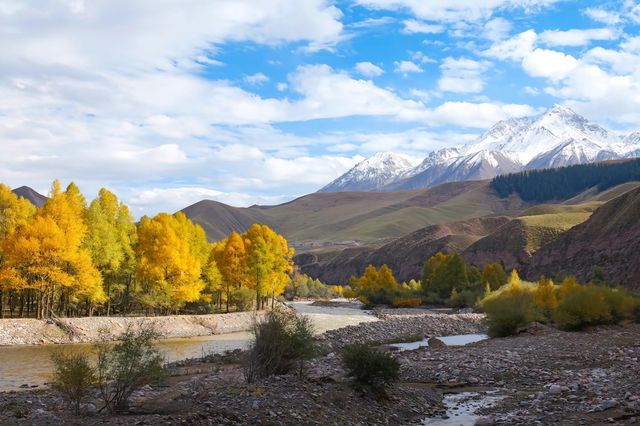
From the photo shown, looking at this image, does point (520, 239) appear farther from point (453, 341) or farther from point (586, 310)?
point (453, 341)

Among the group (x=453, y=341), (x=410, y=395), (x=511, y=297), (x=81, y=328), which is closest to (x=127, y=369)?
(x=410, y=395)

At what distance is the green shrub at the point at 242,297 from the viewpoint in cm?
6631

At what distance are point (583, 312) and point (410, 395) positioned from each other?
89.2 feet

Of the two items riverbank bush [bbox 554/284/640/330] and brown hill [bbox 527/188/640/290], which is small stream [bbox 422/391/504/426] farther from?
brown hill [bbox 527/188/640/290]

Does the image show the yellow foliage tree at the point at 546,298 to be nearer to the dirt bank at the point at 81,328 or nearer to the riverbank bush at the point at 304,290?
the dirt bank at the point at 81,328

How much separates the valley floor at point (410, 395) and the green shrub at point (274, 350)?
74 cm

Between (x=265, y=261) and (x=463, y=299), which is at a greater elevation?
(x=265, y=261)

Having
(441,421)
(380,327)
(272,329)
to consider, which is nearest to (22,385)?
(272,329)

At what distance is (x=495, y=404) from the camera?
19.6 m

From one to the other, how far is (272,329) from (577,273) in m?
100

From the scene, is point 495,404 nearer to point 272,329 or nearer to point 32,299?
point 272,329

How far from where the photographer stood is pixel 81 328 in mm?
42531

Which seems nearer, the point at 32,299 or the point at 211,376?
the point at 211,376

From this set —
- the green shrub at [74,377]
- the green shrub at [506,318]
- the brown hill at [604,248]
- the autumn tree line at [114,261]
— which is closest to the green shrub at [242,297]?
the autumn tree line at [114,261]
